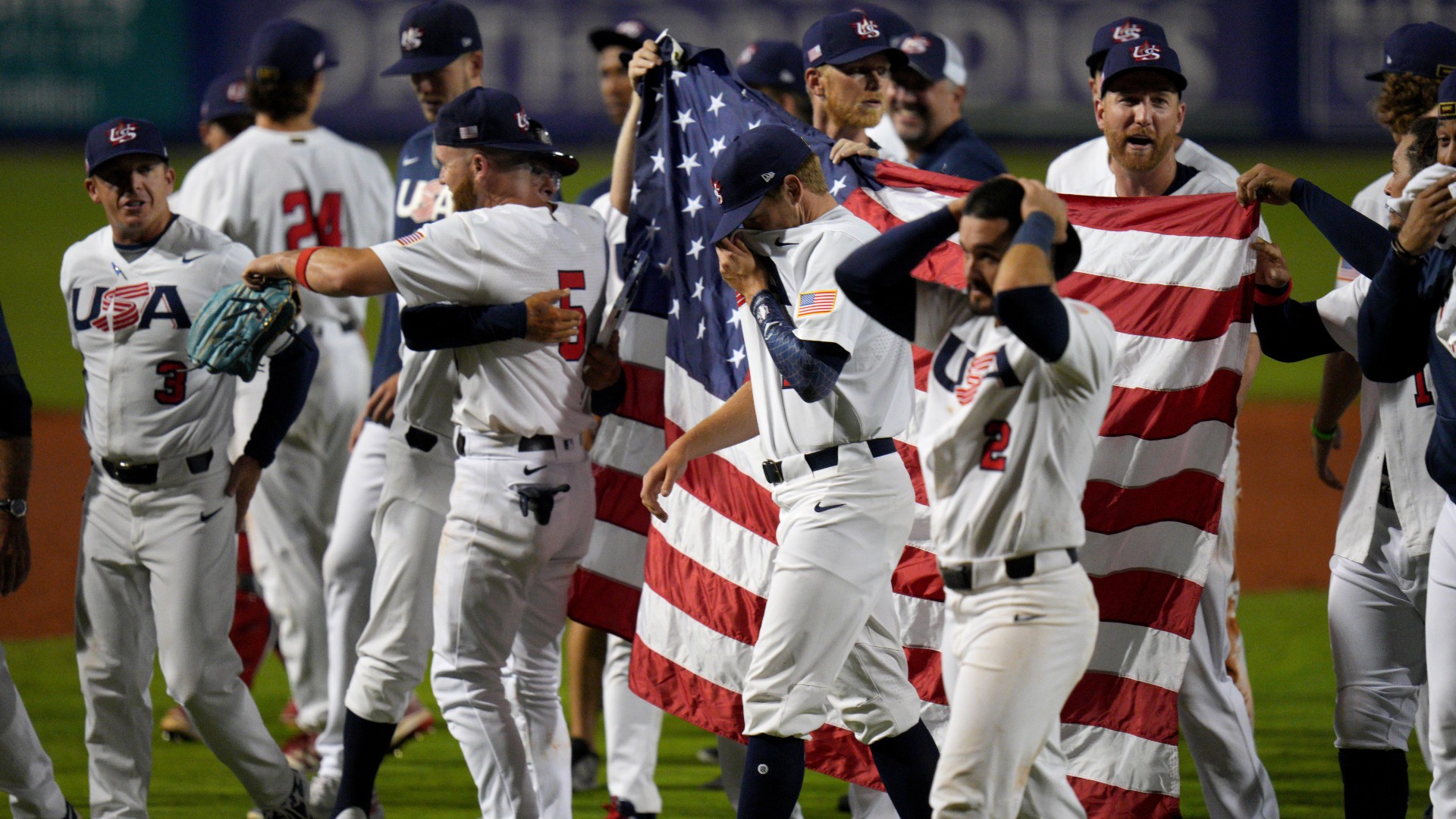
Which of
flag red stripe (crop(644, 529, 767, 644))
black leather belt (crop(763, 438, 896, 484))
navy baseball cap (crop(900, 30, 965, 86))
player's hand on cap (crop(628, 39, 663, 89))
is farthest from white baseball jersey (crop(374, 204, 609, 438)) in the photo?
navy baseball cap (crop(900, 30, 965, 86))

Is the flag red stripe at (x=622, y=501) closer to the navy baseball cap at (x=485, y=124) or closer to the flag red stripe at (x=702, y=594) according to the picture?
the flag red stripe at (x=702, y=594)

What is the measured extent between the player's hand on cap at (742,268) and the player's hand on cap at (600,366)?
2.70ft

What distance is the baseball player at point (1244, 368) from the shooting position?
15.2ft

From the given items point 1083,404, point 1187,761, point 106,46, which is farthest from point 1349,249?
point 106,46

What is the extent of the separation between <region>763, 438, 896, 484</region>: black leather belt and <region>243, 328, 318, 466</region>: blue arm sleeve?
1.76 metres

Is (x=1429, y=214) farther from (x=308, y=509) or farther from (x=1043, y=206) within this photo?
(x=308, y=509)

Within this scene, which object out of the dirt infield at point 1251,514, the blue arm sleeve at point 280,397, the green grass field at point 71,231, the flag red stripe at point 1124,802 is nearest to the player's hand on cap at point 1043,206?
the flag red stripe at point 1124,802

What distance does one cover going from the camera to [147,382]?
4.78 m

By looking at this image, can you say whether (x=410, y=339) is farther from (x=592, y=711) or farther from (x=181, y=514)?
(x=592, y=711)

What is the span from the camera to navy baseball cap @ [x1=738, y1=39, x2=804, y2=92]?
6047 millimetres

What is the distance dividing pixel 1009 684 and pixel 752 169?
1485 mm

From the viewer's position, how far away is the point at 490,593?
458cm

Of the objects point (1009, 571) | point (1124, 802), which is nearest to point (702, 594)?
point (1124, 802)

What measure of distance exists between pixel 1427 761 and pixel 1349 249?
6.81ft
